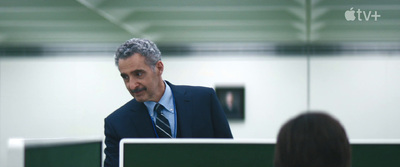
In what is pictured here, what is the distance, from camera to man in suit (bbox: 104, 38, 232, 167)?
180 cm

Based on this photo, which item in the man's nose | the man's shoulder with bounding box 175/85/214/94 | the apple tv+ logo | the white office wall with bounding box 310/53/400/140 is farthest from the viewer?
the white office wall with bounding box 310/53/400/140

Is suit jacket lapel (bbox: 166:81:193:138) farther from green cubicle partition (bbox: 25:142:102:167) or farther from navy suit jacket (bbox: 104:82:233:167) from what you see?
green cubicle partition (bbox: 25:142:102:167)

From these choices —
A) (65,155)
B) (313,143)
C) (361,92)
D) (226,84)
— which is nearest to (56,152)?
(65,155)

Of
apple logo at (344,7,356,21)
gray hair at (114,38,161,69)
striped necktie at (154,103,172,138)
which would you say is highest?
apple logo at (344,7,356,21)

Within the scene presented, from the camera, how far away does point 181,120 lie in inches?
74.0

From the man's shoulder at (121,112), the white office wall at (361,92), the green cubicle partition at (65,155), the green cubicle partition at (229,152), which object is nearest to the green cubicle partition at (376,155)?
the green cubicle partition at (229,152)

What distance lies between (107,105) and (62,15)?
256 cm

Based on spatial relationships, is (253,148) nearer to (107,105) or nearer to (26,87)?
(107,105)

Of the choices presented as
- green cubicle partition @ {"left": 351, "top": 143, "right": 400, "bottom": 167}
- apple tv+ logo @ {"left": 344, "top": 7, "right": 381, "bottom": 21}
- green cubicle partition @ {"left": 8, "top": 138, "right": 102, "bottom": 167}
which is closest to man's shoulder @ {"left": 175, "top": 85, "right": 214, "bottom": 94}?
green cubicle partition @ {"left": 8, "top": 138, "right": 102, "bottom": 167}

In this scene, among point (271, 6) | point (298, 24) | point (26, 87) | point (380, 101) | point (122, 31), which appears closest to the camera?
point (271, 6)

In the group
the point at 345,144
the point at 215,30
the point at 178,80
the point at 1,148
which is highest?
the point at 215,30

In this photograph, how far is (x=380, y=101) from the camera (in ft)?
27.3

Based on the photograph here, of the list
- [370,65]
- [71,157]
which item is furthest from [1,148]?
[71,157]

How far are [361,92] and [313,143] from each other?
7.92 metres
